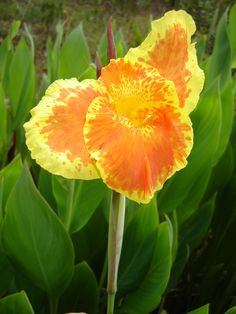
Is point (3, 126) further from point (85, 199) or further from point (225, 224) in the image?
point (225, 224)

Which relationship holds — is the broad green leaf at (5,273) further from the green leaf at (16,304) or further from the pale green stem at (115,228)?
the pale green stem at (115,228)

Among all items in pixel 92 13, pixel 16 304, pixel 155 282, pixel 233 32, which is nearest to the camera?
pixel 16 304

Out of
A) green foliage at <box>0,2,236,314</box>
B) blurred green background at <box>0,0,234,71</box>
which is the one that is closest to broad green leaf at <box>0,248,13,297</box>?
green foliage at <box>0,2,236,314</box>

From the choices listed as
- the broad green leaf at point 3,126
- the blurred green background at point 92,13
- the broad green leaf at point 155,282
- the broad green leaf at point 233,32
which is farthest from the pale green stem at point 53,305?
the blurred green background at point 92,13

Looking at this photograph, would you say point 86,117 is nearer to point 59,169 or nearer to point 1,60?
point 59,169

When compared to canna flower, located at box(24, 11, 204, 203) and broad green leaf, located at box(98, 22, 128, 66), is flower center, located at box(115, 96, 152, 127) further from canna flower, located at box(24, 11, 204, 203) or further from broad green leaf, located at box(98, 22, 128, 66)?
broad green leaf, located at box(98, 22, 128, 66)

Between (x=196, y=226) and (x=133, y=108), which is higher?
(x=133, y=108)

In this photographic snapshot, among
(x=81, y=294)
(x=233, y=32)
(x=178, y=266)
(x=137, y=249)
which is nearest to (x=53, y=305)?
(x=81, y=294)
